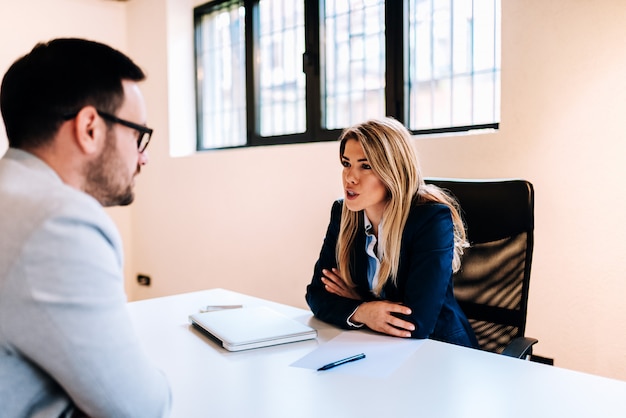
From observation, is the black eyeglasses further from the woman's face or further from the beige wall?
the beige wall

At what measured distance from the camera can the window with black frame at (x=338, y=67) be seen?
2.50m

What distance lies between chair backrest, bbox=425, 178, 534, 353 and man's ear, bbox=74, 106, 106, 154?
1.21 meters

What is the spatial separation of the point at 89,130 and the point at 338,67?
248cm

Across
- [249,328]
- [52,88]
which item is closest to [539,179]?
[249,328]

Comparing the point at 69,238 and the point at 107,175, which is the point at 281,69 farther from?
the point at 69,238

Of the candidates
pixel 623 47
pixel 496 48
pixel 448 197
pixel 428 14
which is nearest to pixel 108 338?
pixel 448 197

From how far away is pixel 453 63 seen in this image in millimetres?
2547

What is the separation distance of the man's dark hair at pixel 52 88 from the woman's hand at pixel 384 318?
2.76 feet

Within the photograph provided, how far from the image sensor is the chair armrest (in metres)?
1.32

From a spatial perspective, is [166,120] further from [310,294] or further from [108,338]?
[108,338]

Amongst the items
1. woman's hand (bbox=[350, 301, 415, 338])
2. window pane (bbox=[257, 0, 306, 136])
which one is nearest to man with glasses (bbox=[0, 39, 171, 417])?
woman's hand (bbox=[350, 301, 415, 338])

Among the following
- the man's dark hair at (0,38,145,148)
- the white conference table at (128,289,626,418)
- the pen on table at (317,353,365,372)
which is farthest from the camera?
the pen on table at (317,353,365,372)

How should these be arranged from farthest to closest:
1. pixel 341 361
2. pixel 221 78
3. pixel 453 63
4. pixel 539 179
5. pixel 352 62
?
1. pixel 221 78
2. pixel 352 62
3. pixel 453 63
4. pixel 539 179
5. pixel 341 361

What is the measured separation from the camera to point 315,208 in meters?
2.99
